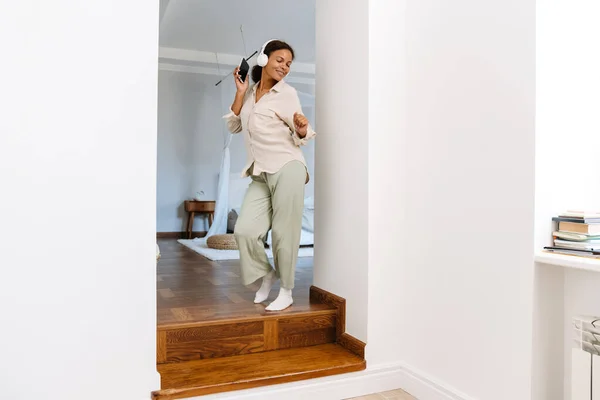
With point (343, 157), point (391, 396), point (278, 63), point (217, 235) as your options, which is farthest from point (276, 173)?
point (217, 235)

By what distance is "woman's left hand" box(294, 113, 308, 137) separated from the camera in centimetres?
264

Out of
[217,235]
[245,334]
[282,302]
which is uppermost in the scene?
[217,235]

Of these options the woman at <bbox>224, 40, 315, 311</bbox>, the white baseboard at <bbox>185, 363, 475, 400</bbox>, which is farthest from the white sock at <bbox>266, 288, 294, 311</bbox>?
the white baseboard at <bbox>185, 363, 475, 400</bbox>

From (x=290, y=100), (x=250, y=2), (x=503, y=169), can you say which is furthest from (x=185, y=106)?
(x=503, y=169)

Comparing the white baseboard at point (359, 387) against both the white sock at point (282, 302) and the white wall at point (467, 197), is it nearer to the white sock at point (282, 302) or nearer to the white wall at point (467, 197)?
the white wall at point (467, 197)

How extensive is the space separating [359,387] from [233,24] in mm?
4564

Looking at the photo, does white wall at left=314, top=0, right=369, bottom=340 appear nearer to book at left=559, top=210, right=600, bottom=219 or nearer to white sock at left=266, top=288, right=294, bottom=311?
white sock at left=266, top=288, right=294, bottom=311

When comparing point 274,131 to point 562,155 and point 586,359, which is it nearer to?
point 562,155

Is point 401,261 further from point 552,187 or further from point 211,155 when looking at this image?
point 211,155

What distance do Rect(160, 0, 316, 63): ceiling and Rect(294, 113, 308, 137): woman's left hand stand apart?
2.90 m

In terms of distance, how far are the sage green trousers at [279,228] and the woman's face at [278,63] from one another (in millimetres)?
504

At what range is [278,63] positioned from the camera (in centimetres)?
276

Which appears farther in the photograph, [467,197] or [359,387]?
[359,387]

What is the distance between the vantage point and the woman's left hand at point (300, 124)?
8.66 feet
